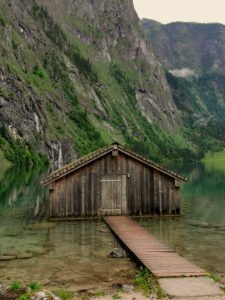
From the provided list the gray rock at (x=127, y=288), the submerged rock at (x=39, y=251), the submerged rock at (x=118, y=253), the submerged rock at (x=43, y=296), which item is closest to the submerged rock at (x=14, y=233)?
the submerged rock at (x=39, y=251)

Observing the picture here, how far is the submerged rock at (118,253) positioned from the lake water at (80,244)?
1.12 ft

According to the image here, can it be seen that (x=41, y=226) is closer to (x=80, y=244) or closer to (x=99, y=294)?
(x=80, y=244)

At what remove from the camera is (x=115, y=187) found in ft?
118

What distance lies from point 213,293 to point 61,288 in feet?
17.4

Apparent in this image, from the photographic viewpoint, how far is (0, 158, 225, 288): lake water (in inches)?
778

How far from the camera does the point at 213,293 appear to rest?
16.0 metres

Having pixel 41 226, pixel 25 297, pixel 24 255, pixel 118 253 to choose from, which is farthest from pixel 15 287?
pixel 41 226

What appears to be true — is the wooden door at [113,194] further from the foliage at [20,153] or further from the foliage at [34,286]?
the foliage at [20,153]

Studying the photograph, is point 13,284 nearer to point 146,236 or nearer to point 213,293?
point 213,293

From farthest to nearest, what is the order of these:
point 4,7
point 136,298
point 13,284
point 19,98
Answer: point 4,7
point 19,98
point 13,284
point 136,298

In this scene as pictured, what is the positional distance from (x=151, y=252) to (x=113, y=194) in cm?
1313

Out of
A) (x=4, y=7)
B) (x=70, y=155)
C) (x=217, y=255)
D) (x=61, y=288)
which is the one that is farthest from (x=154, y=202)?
(x=4, y=7)

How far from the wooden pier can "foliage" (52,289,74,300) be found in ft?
11.8

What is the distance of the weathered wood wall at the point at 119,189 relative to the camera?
116 ft
